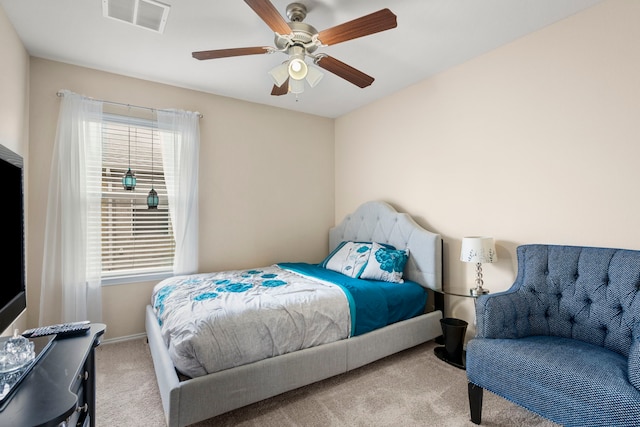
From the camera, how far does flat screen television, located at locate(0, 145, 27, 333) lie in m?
1.32

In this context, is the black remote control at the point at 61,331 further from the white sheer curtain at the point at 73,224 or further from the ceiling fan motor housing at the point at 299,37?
the ceiling fan motor housing at the point at 299,37

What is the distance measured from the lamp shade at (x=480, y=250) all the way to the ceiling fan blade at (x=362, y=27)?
169 cm

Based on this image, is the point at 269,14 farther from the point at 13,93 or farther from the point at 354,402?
the point at 354,402

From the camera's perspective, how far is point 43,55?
107 inches

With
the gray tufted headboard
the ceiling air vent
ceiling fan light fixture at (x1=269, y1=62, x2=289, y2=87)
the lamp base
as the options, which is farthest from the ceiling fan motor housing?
the lamp base

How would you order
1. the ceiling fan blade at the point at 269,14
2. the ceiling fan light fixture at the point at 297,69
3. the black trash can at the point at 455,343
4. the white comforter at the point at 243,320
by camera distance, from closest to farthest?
the ceiling fan blade at the point at 269,14, the white comforter at the point at 243,320, the ceiling fan light fixture at the point at 297,69, the black trash can at the point at 455,343

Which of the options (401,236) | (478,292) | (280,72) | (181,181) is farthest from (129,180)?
(478,292)

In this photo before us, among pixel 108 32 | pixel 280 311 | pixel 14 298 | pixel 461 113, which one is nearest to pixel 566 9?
pixel 461 113

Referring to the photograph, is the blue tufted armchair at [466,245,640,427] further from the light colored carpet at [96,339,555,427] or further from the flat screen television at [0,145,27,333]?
the flat screen television at [0,145,27,333]

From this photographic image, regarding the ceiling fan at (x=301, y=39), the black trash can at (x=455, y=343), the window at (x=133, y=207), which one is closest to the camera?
the ceiling fan at (x=301, y=39)

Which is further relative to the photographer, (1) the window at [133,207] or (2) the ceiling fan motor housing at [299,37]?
(1) the window at [133,207]

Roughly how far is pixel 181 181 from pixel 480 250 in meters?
2.90

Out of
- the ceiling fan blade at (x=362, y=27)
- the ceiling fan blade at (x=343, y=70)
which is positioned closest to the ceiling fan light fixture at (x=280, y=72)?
the ceiling fan blade at (x=343, y=70)

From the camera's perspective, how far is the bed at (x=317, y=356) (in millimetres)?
1748
